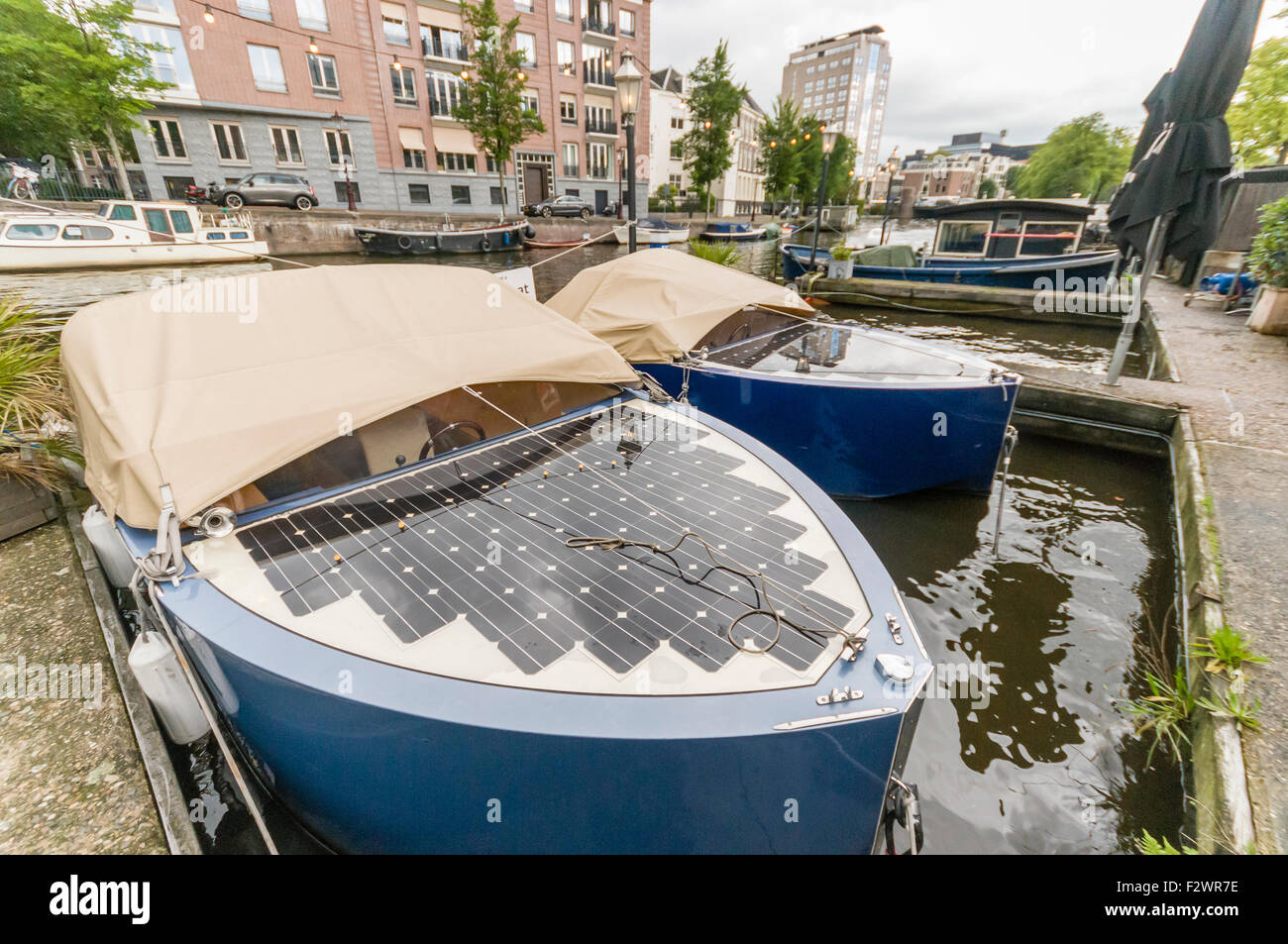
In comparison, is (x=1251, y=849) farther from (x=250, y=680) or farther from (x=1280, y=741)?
(x=250, y=680)

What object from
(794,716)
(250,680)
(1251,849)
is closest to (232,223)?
(250,680)

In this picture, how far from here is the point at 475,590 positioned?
90.5 inches

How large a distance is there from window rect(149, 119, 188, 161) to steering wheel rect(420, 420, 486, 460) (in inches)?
1207

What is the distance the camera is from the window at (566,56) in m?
31.8

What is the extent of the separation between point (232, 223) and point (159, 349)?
2103 cm

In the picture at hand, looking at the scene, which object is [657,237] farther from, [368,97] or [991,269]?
[991,269]

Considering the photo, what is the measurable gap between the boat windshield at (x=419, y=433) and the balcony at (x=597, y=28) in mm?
38714

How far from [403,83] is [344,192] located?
21.1 ft

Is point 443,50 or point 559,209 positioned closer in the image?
point 443,50

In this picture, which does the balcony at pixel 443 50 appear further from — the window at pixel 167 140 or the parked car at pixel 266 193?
the window at pixel 167 140

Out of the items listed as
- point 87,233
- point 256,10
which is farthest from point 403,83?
point 87,233

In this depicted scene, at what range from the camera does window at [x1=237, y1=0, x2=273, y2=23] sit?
2312 centimetres

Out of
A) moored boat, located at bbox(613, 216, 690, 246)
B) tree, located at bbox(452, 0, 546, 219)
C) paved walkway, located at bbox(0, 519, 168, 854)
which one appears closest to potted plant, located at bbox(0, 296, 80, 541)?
paved walkway, located at bbox(0, 519, 168, 854)

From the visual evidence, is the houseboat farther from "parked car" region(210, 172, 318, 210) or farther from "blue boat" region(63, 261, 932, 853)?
"blue boat" region(63, 261, 932, 853)
